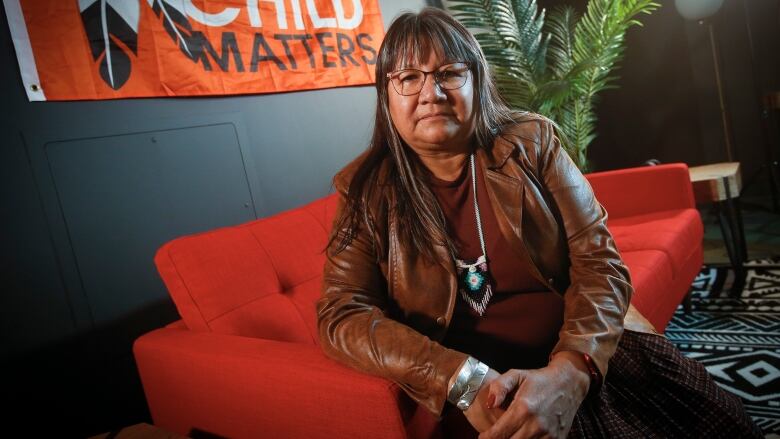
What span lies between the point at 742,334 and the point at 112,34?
2.83 metres

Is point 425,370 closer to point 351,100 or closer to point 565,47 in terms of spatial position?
point 351,100

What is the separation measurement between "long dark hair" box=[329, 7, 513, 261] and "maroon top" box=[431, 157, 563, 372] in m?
0.08

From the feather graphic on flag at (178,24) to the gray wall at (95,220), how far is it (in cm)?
21

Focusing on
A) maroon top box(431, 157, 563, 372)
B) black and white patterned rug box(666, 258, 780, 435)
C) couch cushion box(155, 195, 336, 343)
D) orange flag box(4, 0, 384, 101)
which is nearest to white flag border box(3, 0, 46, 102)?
orange flag box(4, 0, 384, 101)

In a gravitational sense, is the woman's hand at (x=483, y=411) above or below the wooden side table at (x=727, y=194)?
above

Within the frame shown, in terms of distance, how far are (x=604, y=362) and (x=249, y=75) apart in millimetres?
1971

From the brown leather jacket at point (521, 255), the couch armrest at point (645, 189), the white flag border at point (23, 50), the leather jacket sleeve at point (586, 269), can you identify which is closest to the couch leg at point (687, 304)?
the couch armrest at point (645, 189)

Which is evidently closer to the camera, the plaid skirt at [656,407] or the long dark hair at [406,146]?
A: the plaid skirt at [656,407]

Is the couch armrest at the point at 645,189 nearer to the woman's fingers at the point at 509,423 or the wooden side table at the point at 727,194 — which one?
the wooden side table at the point at 727,194

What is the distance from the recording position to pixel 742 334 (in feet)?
7.67

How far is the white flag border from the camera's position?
173 cm

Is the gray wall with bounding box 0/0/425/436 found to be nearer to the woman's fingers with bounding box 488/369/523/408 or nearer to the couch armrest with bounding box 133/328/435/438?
the couch armrest with bounding box 133/328/435/438

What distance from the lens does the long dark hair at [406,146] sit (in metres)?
1.23

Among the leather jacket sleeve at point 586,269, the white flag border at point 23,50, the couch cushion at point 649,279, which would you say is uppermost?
the white flag border at point 23,50
